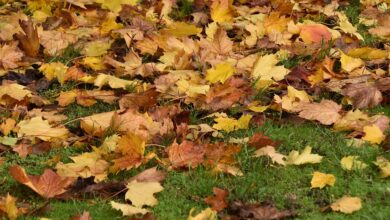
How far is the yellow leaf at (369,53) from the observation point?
3883 millimetres

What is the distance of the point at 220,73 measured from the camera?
367 centimetres

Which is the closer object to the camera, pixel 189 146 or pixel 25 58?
pixel 189 146

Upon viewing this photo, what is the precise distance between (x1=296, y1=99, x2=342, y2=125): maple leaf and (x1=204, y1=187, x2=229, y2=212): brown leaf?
2.63ft

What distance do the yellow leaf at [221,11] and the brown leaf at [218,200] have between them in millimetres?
2125

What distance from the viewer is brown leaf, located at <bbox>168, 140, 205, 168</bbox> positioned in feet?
9.69

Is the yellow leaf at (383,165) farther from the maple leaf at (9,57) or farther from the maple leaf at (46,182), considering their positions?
the maple leaf at (9,57)

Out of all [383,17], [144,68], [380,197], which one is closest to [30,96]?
[144,68]

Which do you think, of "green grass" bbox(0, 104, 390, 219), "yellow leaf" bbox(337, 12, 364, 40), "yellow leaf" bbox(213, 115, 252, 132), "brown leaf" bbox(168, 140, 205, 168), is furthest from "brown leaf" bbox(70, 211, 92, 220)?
"yellow leaf" bbox(337, 12, 364, 40)

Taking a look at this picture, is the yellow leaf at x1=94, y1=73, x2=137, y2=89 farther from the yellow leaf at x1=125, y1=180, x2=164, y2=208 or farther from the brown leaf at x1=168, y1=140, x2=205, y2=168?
the yellow leaf at x1=125, y1=180, x2=164, y2=208

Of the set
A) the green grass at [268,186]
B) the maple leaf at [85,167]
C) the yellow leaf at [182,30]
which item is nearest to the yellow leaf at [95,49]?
the yellow leaf at [182,30]

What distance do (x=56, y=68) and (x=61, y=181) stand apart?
4.33ft

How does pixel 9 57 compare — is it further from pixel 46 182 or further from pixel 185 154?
pixel 185 154

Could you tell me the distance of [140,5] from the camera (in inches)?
194

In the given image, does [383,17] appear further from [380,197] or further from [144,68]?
[380,197]
